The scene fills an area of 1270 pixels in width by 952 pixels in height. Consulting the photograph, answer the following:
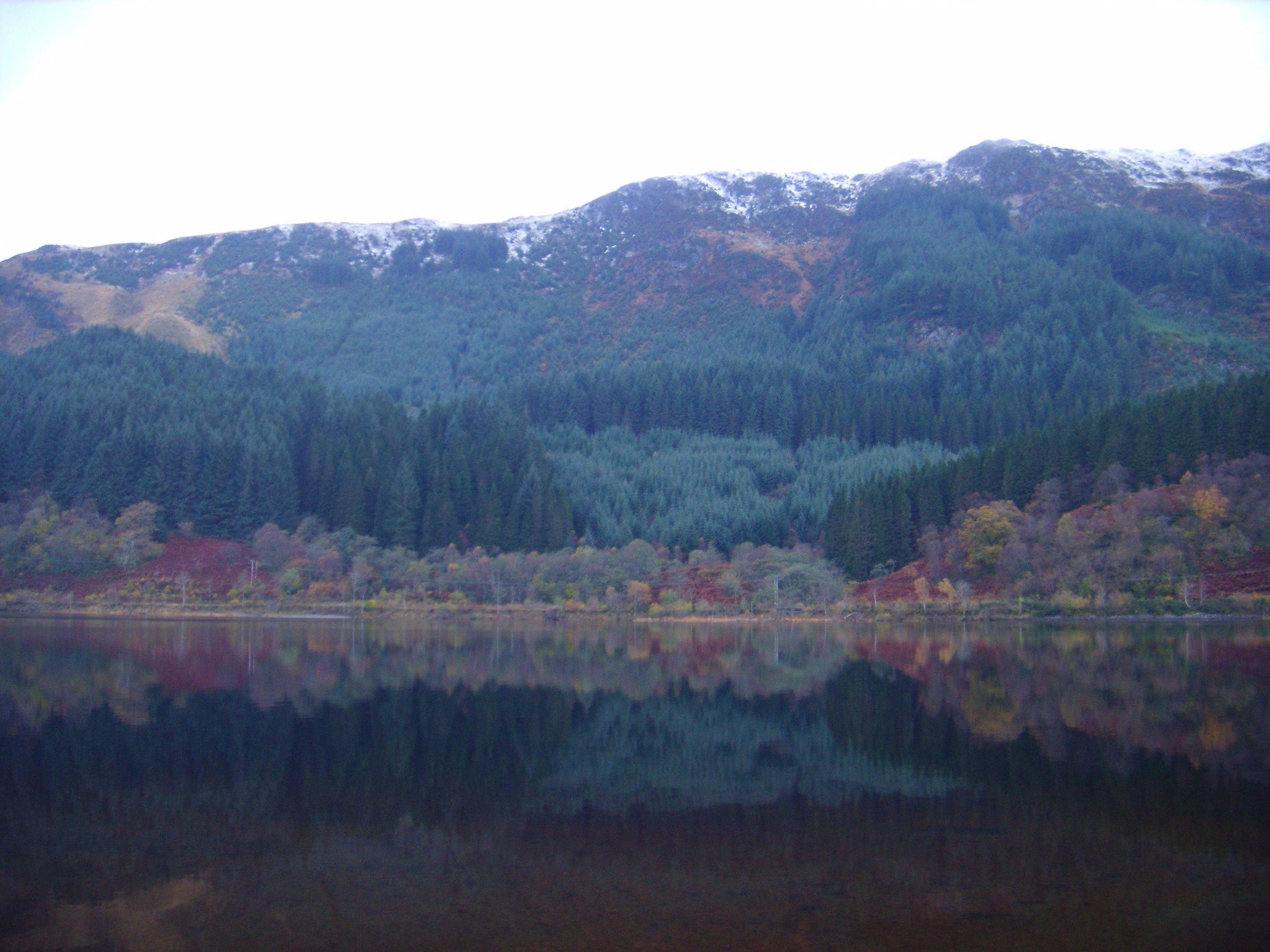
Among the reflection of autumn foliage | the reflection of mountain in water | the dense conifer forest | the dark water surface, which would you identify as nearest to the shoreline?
the dense conifer forest

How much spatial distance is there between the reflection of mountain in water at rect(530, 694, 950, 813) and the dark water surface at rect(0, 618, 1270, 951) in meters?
0.11

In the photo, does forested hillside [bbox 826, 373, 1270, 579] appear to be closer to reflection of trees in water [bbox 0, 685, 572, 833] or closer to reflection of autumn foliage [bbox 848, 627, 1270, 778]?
reflection of autumn foliage [bbox 848, 627, 1270, 778]

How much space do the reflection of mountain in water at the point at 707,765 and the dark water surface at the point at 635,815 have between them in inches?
4.5

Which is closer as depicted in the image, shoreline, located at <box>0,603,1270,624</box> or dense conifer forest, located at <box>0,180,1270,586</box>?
shoreline, located at <box>0,603,1270,624</box>

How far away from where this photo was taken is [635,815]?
15328 millimetres

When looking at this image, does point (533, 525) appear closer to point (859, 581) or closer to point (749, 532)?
point (749, 532)

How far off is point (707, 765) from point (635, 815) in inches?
172

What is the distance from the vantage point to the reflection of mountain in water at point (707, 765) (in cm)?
1650

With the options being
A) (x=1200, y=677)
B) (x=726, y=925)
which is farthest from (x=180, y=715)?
(x=1200, y=677)

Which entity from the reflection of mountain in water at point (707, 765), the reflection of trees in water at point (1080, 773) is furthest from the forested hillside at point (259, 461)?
the reflection of trees in water at point (1080, 773)

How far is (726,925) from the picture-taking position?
35.4 feet

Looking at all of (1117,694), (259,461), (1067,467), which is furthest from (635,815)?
(259,461)

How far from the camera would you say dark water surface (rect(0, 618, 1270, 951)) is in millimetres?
10805

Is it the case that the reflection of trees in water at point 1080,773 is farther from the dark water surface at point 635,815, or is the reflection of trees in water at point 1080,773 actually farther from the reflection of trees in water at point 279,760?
the reflection of trees in water at point 279,760
